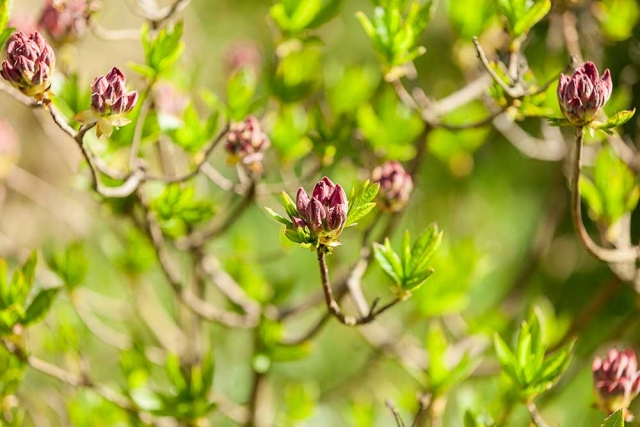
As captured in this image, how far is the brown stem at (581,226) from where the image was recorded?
573mm

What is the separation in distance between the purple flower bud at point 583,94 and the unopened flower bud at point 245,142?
27cm

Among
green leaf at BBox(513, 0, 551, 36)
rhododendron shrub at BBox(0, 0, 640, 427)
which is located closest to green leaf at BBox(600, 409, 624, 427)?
rhododendron shrub at BBox(0, 0, 640, 427)

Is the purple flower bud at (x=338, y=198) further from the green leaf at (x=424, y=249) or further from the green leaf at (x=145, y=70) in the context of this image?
the green leaf at (x=145, y=70)

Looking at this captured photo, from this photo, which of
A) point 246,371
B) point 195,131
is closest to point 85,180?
point 195,131

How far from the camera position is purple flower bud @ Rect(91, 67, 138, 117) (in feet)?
1.80

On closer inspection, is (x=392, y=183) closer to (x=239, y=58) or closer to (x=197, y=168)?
(x=197, y=168)

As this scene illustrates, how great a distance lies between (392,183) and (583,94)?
0.20 m

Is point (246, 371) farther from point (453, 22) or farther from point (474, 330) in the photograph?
point (453, 22)

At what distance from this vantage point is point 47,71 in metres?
0.55

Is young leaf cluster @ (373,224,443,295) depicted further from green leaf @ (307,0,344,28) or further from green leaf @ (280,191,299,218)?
green leaf @ (307,0,344,28)

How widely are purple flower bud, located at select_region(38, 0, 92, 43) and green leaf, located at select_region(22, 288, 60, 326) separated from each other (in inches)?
10.6

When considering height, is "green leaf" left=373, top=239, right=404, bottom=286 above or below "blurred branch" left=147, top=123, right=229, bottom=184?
below

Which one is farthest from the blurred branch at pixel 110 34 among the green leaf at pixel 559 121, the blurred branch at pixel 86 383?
the green leaf at pixel 559 121

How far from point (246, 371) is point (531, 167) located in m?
0.79
